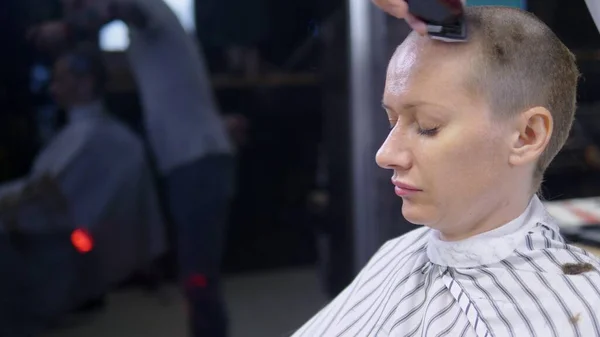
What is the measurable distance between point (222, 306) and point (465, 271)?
1313 mm

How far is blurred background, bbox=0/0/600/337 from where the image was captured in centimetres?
→ 187

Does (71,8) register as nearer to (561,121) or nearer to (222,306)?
(222,306)

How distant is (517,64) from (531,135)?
10 centimetres

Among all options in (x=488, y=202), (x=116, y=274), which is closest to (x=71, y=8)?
(x=116, y=274)

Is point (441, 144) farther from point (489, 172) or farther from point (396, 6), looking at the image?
point (396, 6)

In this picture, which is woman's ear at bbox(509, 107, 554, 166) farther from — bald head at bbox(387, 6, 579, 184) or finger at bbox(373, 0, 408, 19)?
finger at bbox(373, 0, 408, 19)

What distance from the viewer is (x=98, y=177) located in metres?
1.93

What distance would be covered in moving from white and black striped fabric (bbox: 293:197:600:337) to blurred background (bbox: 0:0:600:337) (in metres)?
0.97

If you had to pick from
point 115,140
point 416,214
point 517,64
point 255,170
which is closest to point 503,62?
point 517,64

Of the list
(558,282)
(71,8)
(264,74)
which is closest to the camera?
(558,282)

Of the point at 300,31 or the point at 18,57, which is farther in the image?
the point at 300,31

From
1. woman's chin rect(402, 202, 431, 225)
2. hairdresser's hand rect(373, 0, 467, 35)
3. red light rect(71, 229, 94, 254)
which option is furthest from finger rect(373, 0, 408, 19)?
red light rect(71, 229, 94, 254)

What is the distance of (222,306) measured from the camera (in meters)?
2.06

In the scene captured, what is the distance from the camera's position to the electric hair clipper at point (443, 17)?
828mm
